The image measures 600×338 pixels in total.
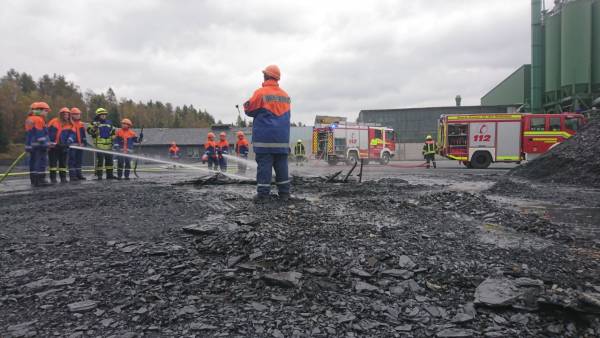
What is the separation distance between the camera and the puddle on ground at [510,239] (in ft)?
9.47

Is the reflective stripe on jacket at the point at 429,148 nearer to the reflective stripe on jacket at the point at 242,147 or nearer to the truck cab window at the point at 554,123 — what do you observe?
the truck cab window at the point at 554,123

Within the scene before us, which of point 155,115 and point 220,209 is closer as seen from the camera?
point 220,209

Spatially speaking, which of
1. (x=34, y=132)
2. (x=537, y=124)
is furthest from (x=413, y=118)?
(x=34, y=132)

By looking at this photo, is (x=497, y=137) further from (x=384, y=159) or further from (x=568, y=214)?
(x=568, y=214)

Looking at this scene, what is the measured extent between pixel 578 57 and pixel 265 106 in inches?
1026

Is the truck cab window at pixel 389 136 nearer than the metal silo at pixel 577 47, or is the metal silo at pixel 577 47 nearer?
the metal silo at pixel 577 47

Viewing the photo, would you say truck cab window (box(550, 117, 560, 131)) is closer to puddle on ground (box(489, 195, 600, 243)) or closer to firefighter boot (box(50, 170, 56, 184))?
puddle on ground (box(489, 195, 600, 243))

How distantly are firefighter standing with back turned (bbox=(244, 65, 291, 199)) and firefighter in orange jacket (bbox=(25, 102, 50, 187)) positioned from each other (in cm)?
605

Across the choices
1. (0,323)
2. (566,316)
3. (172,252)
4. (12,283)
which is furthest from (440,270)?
(12,283)

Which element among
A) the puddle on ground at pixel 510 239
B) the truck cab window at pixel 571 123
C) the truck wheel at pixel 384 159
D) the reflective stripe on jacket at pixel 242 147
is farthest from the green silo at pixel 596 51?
the puddle on ground at pixel 510 239

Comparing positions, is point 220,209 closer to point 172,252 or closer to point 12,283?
point 172,252

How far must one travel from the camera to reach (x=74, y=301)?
197 centimetres

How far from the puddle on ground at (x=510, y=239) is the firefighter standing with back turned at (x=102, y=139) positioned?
9.91 metres

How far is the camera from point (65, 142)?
30.3ft
